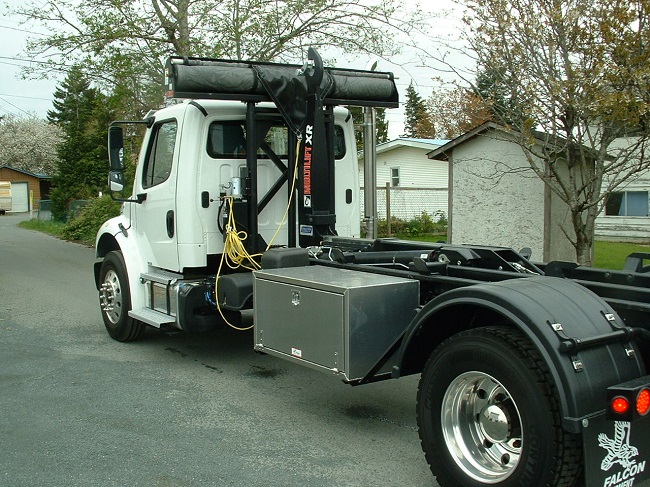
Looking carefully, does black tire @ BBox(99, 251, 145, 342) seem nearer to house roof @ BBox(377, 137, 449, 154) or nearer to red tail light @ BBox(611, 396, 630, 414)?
red tail light @ BBox(611, 396, 630, 414)

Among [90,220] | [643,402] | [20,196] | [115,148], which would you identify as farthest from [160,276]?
[20,196]

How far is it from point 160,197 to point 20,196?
65.2 metres

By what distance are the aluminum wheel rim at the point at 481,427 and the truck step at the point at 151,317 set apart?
Result: 150 inches

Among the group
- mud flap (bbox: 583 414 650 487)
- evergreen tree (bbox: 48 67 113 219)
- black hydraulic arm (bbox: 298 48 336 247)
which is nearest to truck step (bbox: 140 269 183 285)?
black hydraulic arm (bbox: 298 48 336 247)

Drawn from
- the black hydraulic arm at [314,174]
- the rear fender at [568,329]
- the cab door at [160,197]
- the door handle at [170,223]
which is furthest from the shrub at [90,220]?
the rear fender at [568,329]

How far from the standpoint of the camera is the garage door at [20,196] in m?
66.4

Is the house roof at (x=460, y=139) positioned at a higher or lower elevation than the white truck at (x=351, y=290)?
higher

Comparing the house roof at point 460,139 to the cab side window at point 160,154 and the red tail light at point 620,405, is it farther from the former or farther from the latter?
the red tail light at point 620,405

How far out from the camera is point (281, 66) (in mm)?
7430

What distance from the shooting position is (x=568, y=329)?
3670 mm

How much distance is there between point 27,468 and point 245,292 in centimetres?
258

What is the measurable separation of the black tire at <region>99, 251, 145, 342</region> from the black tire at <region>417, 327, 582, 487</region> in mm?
4786

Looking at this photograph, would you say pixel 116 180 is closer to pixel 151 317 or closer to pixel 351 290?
pixel 151 317

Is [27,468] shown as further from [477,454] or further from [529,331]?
[529,331]
